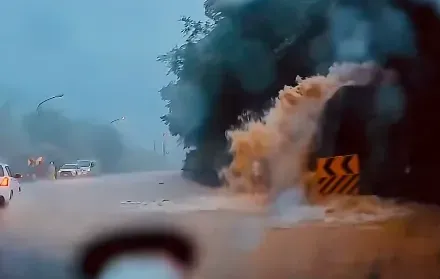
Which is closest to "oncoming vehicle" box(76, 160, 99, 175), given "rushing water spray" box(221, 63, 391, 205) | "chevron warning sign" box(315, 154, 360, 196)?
"rushing water spray" box(221, 63, 391, 205)

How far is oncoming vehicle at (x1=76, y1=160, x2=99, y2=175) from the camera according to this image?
9977mm

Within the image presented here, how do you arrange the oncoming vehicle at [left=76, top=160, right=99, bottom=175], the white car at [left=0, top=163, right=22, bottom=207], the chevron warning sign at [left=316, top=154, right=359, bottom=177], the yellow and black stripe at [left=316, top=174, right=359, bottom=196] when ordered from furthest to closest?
the oncoming vehicle at [left=76, top=160, right=99, bottom=175] → the white car at [left=0, top=163, right=22, bottom=207] → the chevron warning sign at [left=316, top=154, right=359, bottom=177] → the yellow and black stripe at [left=316, top=174, right=359, bottom=196]

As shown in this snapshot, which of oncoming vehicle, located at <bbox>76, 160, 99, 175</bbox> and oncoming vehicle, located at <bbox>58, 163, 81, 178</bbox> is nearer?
oncoming vehicle, located at <bbox>76, 160, 99, 175</bbox>

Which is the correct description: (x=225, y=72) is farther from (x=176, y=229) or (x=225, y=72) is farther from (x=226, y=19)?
(x=176, y=229)

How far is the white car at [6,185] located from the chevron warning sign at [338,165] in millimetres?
4492

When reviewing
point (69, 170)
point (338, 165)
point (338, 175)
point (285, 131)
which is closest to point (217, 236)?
point (338, 175)

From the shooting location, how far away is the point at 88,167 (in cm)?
999

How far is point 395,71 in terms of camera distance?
9180 mm

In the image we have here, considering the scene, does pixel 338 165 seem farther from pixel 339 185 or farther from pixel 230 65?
pixel 230 65

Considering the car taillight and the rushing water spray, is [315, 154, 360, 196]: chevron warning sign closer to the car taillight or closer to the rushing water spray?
the rushing water spray

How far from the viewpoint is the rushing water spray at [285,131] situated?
29.7 ft

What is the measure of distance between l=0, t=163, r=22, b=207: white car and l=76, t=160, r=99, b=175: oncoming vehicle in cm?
100

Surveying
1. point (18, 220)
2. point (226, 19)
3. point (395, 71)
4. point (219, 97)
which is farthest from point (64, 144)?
point (395, 71)

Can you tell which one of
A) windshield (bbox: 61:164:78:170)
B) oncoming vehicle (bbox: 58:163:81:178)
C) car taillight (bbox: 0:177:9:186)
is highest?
windshield (bbox: 61:164:78:170)
